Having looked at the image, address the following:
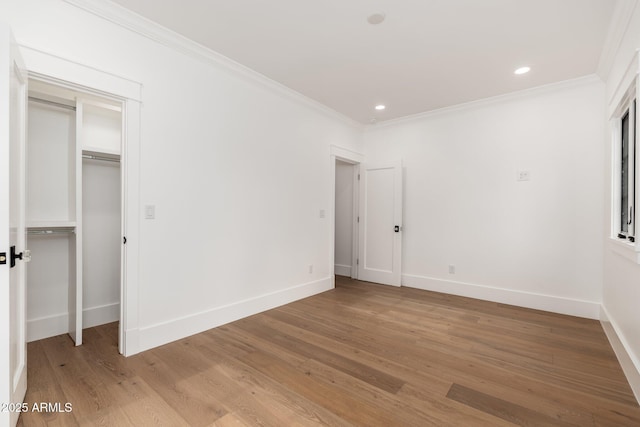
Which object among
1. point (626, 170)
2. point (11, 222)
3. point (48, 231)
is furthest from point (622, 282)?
point (48, 231)

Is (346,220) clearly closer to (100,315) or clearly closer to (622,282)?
(622,282)

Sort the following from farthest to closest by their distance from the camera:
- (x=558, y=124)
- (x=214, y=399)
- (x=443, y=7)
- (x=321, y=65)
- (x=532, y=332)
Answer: (x=558, y=124) → (x=321, y=65) → (x=532, y=332) → (x=443, y=7) → (x=214, y=399)

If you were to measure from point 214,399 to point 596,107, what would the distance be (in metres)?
4.88

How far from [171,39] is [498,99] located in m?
4.06

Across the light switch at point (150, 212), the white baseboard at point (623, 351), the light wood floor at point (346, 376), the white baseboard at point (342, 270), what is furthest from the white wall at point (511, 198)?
the light switch at point (150, 212)

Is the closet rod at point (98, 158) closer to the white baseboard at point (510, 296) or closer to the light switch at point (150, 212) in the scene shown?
the light switch at point (150, 212)

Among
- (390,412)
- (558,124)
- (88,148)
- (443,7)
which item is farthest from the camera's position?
(558,124)

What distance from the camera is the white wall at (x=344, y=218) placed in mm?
5715

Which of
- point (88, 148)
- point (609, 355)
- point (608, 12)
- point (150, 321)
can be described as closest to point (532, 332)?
point (609, 355)

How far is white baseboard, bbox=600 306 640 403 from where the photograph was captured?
2.05m

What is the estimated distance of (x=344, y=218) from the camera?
5.84 metres

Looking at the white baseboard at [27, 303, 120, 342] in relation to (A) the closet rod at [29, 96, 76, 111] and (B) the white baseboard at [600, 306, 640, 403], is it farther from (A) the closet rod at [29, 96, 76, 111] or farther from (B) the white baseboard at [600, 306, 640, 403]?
(B) the white baseboard at [600, 306, 640, 403]

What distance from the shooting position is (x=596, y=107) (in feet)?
11.4

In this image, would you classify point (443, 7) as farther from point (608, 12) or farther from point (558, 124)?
point (558, 124)
